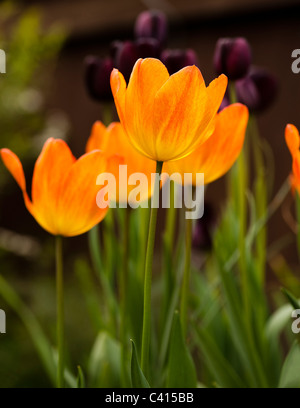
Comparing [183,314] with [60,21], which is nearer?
[183,314]

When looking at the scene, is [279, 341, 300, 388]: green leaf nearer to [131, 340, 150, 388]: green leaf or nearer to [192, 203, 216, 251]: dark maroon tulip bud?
[131, 340, 150, 388]: green leaf

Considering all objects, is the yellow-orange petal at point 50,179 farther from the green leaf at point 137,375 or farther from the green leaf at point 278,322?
the green leaf at point 278,322

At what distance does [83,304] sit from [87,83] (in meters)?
1.03

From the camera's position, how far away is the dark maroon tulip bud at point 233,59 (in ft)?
1.34

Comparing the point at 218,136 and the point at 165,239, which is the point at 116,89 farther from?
the point at 165,239

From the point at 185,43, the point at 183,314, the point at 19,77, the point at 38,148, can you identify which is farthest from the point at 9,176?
the point at 183,314

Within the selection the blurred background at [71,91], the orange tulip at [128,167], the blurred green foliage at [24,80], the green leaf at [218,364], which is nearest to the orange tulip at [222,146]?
the orange tulip at [128,167]

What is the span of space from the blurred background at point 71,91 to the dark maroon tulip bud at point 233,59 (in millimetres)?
699

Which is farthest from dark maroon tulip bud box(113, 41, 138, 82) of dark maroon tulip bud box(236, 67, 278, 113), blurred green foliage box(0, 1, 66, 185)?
blurred green foliage box(0, 1, 66, 185)

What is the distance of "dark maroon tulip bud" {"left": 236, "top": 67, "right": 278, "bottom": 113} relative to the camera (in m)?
0.47

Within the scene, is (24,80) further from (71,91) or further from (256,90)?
(256,90)

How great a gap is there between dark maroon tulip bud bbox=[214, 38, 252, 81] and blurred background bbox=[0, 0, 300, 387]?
699 millimetres

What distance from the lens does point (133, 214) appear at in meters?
0.56

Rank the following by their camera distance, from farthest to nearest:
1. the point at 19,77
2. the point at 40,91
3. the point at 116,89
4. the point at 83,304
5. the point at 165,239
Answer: the point at 40,91, the point at 19,77, the point at 83,304, the point at 165,239, the point at 116,89
